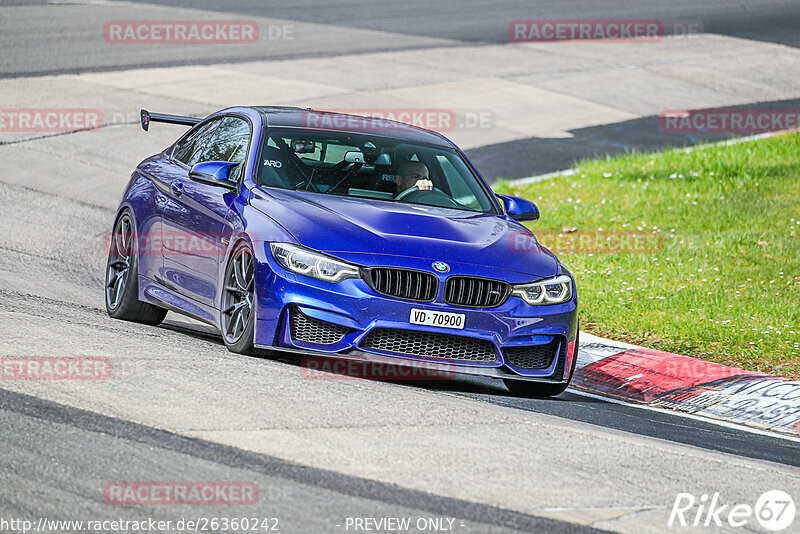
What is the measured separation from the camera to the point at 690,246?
13.8 m

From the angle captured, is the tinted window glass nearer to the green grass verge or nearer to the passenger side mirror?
the passenger side mirror

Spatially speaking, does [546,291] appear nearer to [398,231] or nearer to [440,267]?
[440,267]

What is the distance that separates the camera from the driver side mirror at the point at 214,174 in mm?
8508

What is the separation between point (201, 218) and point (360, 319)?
1.70 meters

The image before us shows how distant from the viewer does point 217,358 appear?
24.6 ft

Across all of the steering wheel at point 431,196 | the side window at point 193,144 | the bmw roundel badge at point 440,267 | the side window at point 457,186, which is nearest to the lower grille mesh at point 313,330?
the bmw roundel badge at point 440,267

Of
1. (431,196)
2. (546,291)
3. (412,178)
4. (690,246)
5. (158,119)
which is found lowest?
(690,246)

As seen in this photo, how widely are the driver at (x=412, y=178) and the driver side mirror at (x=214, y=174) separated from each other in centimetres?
114

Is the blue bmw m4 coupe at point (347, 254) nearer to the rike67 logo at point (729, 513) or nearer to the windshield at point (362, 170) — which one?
the windshield at point (362, 170)

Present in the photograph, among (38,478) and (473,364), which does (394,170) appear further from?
(38,478)

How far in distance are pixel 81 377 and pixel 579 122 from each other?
53.7ft

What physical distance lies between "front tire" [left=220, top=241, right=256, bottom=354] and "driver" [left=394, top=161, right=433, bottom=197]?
1.35m

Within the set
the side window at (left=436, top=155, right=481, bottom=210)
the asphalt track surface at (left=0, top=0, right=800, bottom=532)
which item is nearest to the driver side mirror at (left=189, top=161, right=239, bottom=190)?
the asphalt track surface at (left=0, top=0, right=800, bottom=532)


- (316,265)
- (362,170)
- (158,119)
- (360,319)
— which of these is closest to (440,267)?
(360,319)
